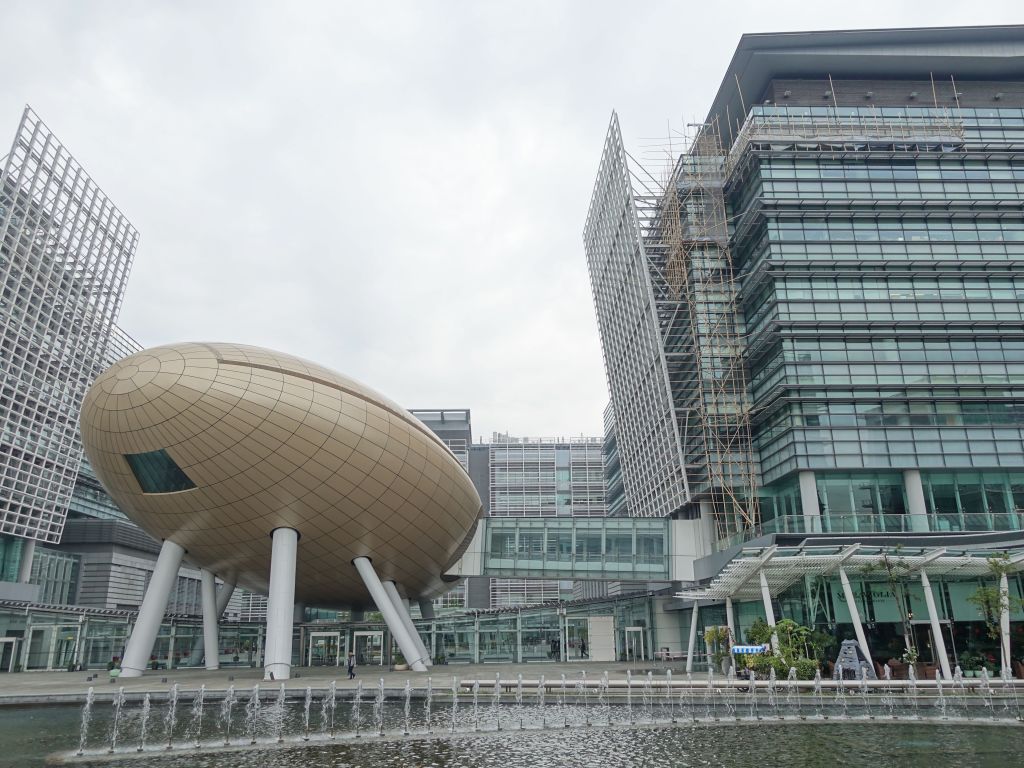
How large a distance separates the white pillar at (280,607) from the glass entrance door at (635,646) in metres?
29.0

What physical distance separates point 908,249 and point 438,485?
34.3 meters

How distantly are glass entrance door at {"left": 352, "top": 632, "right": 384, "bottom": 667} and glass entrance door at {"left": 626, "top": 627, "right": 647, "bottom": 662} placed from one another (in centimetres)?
1760

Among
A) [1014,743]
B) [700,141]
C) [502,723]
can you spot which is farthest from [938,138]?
[502,723]

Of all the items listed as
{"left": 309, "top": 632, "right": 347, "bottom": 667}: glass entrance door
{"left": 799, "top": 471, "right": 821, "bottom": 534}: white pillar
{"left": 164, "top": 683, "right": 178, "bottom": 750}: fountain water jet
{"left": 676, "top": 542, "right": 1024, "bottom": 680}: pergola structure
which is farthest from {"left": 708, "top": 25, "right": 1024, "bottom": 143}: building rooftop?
{"left": 164, "top": 683, "right": 178, "bottom": 750}: fountain water jet

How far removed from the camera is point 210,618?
4222 cm

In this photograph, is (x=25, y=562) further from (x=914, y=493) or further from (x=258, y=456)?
(x=914, y=493)

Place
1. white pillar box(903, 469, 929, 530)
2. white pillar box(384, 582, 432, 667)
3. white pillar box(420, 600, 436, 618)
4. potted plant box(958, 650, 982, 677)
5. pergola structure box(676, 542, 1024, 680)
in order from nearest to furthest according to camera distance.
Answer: pergola structure box(676, 542, 1024, 680), potted plant box(958, 650, 982, 677), white pillar box(384, 582, 432, 667), white pillar box(903, 469, 929, 530), white pillar box(420, 600, 436, 618)

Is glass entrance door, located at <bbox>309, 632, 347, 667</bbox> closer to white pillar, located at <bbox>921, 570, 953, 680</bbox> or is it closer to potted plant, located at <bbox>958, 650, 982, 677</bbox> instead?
white pillar, located at <bbox>921, 570, 953, 680</bbox>

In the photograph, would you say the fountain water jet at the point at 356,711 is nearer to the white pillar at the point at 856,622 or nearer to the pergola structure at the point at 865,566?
the pergola structure at the point at 865,566

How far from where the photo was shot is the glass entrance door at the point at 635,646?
5553 cm

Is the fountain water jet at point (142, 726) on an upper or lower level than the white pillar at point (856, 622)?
lower

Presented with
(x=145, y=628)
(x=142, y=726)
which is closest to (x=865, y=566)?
(x=142, y=726)

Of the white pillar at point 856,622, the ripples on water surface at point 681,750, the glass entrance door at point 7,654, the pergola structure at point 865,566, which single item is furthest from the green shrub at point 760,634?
the glass entrance door at point 7,654

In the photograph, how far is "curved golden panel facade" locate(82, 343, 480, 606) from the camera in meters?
30.8
